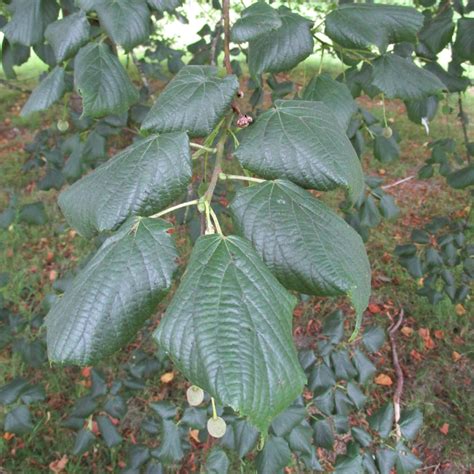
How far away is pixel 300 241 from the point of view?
1.83ft

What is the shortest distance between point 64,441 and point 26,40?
61.9 inches

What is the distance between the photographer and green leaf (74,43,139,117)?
2.95 feet

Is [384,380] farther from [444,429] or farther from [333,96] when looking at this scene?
[333,96]

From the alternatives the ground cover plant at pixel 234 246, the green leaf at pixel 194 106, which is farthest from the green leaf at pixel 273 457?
the green leaf at pixel 194 106

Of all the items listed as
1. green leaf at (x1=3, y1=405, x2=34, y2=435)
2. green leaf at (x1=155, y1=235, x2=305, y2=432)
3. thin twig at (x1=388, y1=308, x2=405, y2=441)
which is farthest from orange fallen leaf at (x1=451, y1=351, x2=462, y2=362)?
green leaf at (x1=155, y1=235, x2=305, y2=432)

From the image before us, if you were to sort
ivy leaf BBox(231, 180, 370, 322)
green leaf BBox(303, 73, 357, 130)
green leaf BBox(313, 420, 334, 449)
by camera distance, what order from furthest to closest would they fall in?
green leaf BBox(313, 420, 334, 449) → green leaf BBox(303, 73, 357, 130) → ivy leaf BBox(231, 180, 370, 322)

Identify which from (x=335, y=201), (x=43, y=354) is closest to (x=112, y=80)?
(x=43, y=354)

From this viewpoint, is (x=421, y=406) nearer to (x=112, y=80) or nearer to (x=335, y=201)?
(x=335, y=201)

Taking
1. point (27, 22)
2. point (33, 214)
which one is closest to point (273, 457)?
point (27, 22)

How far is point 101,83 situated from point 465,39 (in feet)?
3.03

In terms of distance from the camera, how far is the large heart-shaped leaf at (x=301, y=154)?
613 millimetres

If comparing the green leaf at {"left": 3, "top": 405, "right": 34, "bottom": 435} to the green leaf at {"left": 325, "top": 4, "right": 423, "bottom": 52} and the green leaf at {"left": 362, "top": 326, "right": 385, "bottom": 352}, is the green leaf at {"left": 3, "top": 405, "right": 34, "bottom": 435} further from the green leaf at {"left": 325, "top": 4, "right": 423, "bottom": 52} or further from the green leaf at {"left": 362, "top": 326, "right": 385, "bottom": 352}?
the green leaf at {"left": 325, "top": 4, "right": 423, "bottom": 52}

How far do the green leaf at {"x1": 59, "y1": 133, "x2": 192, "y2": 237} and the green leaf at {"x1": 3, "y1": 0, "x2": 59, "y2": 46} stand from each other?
2.23 feet

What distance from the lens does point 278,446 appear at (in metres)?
1.00
